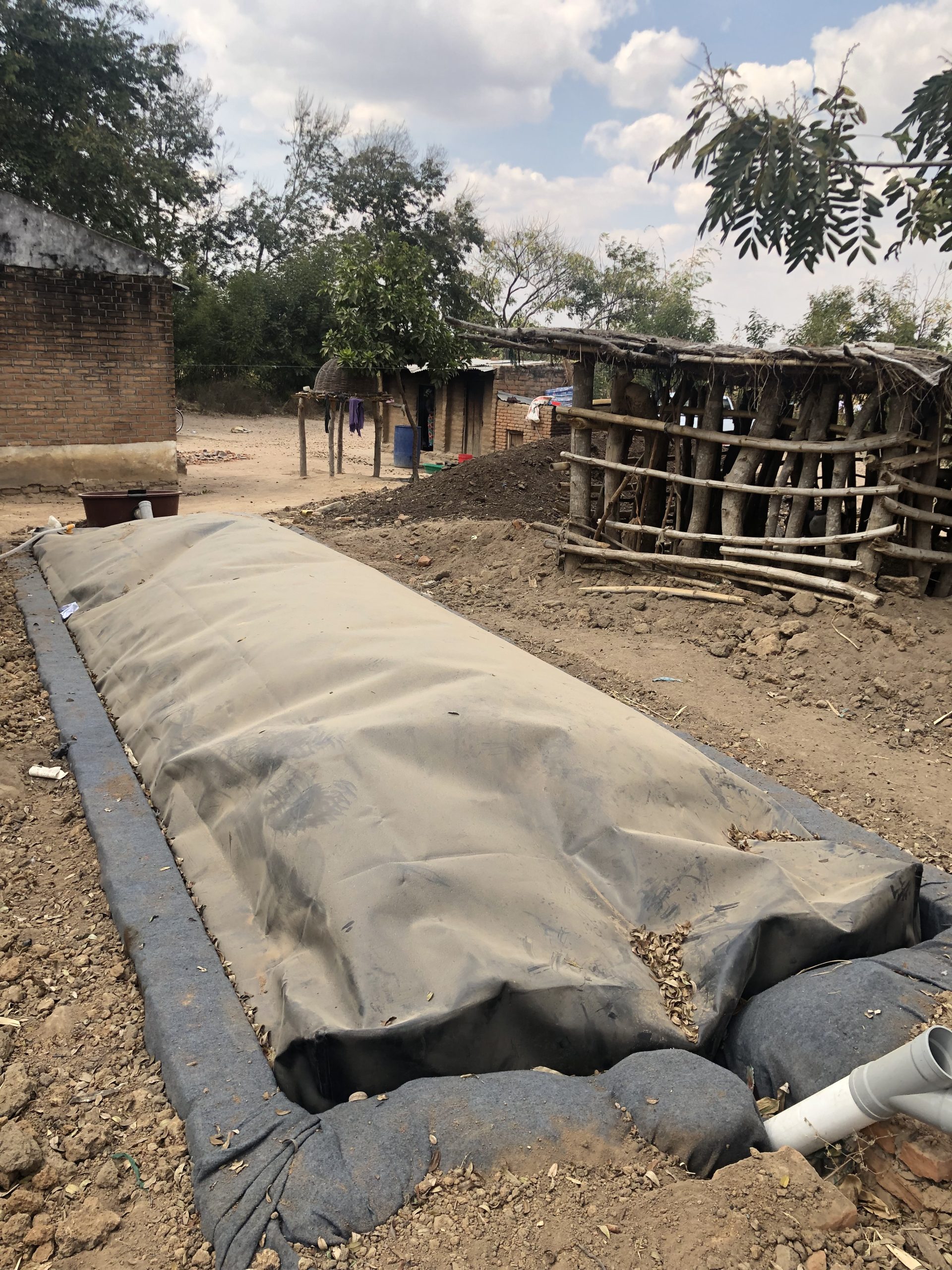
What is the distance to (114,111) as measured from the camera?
64.2ft

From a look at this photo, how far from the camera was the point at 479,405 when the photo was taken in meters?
20.0

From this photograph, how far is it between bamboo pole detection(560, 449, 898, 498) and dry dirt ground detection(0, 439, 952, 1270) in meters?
0.91

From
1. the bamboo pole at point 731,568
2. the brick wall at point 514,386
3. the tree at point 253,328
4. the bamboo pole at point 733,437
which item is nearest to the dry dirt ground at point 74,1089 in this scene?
the bamboo pole at point 731,568

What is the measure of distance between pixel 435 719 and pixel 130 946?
1.16m

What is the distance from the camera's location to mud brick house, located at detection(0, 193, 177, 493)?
1115cm

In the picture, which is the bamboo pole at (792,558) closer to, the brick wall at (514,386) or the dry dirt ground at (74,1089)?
the dry dirt ground at (74,1089)

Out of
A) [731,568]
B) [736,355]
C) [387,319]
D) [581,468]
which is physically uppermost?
[387,319]

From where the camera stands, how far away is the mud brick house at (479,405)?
712 inches

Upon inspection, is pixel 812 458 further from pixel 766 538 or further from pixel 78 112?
pixel 78 112

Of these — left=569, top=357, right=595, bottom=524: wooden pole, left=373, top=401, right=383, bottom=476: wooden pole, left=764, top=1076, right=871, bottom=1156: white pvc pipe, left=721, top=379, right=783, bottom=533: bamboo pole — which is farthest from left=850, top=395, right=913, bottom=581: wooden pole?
left=373, top=401, right=383, bottom=476: wooden pole

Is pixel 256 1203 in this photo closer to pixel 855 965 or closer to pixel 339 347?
pixel 855 965

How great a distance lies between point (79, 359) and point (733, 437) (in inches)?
345

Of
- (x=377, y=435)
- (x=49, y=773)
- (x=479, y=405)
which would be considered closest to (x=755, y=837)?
(x=49, y=773)

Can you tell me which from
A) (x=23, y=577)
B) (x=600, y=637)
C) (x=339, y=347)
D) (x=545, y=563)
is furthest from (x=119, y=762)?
(x=339, y=347)
